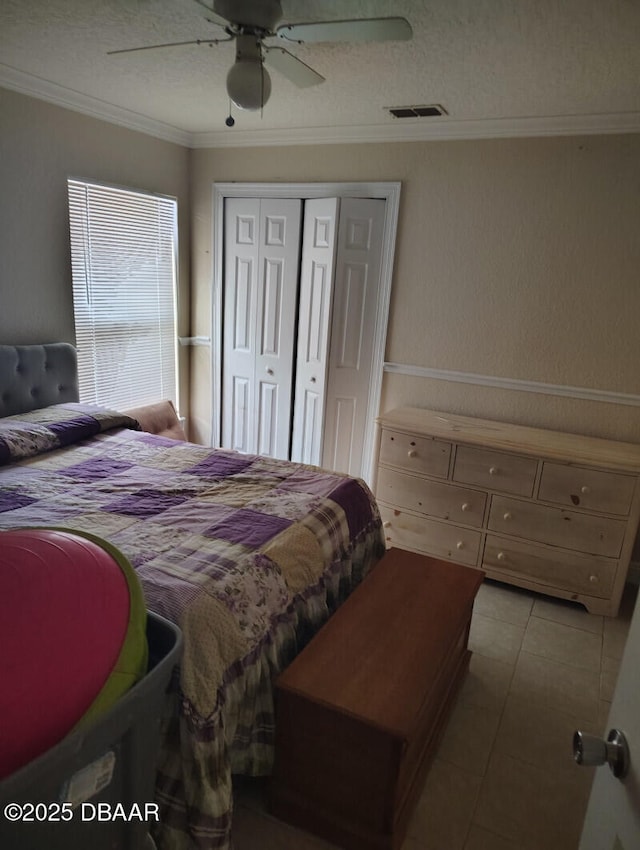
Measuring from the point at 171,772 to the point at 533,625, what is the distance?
1984 mm

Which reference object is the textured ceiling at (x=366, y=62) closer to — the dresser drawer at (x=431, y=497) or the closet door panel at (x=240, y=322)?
the closet door panel at (x=240, y=322)

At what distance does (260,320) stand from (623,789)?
3.67m

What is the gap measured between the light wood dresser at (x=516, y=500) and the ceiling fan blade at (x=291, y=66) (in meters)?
1.77

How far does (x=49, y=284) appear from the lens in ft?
10.8

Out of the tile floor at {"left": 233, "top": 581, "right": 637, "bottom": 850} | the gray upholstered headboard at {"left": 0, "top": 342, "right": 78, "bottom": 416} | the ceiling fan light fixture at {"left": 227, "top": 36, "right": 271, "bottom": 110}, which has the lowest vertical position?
the tile floor at {"left": 233, "top": 581, "right": 637, "bottom": 850}

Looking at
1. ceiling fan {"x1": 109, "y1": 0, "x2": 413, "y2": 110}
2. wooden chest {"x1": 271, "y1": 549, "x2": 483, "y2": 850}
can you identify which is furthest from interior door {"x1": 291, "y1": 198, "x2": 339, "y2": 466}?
wooden chest {"x1": 271, "y1": 549, "x2": 483, "y2": 850}

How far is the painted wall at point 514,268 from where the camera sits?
3.05 metres

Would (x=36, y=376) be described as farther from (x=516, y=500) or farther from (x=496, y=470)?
(x=516, y=500)

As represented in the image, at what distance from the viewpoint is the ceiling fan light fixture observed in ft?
6.48

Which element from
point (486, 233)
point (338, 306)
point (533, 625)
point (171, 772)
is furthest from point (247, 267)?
point (171, 772)

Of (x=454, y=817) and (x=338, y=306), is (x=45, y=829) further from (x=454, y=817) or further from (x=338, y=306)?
(x=338, y=306)

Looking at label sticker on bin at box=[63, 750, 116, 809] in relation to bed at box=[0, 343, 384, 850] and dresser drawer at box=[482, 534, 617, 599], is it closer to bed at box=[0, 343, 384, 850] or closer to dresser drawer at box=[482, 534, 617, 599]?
bed at box=[0, 343, 384, 850]

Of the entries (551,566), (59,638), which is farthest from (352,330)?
(59,638)

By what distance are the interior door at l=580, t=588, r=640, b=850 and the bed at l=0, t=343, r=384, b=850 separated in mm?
948
